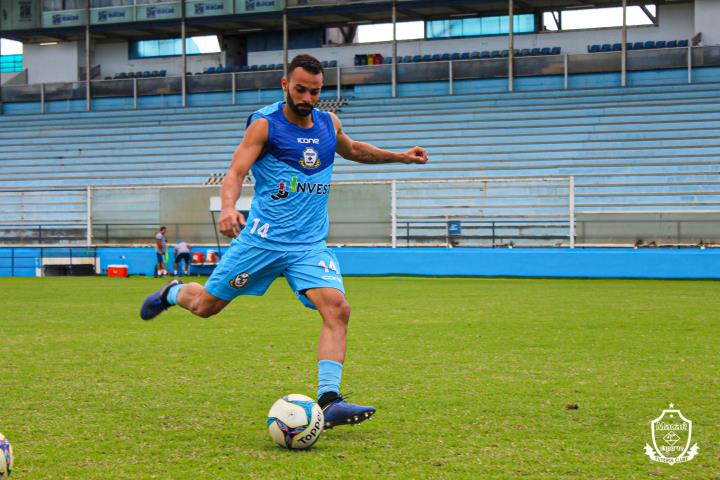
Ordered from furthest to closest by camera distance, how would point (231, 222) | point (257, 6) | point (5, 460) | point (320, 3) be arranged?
point (257, 6) < point (320, 3) < point (231, 222) < point (5, 460)

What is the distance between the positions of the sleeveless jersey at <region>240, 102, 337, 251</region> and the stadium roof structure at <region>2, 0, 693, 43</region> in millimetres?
29421

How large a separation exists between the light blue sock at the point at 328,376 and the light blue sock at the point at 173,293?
Result: 139 cm

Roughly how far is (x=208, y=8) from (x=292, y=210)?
107 ft

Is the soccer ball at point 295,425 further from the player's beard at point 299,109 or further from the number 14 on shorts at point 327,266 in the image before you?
the player's beard at point 299,109

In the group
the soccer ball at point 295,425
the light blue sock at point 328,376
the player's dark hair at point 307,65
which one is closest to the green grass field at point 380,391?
the soccer ball at point 295,425

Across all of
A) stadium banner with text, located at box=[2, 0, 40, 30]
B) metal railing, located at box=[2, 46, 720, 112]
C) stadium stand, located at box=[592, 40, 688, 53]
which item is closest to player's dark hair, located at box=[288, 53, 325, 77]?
metal railing, located at box=[2, 46, 720, 112]

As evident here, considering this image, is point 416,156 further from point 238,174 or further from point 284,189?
point 238,174

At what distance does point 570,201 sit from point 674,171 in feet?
18.7

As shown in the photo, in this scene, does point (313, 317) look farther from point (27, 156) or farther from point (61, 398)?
point (27, 156)

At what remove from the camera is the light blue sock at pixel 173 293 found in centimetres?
637

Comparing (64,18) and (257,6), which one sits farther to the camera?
(64,18)

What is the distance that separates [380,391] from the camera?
6.48 metres

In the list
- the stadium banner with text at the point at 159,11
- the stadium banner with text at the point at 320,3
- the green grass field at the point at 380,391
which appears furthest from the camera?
the stadium banner with text at the point at 159,11

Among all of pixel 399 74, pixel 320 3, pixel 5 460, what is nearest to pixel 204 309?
pixel 5 460
